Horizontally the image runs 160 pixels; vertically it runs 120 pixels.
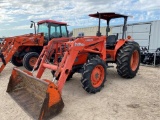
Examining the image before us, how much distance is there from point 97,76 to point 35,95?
1702 millimetres

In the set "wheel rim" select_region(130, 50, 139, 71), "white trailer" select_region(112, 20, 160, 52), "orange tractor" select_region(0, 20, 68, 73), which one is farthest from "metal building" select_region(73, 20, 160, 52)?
"wheel rim" select_region(130, 50, 139, 71)

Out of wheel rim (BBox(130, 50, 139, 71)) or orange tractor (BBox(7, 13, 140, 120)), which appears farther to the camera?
wheel rim (BBox(130, 50, 139, 71))

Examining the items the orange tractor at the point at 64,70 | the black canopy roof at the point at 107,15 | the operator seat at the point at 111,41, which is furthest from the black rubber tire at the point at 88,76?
the black canopy roof at the point at 107,15

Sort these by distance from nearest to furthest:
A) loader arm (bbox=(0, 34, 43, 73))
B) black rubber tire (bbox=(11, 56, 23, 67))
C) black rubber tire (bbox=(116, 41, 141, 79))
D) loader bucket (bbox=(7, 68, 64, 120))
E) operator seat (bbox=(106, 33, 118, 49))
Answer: loader bucket (bbox=(7, 68, 64, 120)) < black rubber tire (bbox=(116, 41, 141, 79)) < operator seat (bbox=(106, 33, 118, 49)) < loader arm (bbox=(0, 34, 43, 73)) < black rubber tire (bbox=(11, 56, 23, 67))

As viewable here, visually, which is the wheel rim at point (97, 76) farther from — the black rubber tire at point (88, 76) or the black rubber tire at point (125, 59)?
the black rubber tire at point (125, 59)

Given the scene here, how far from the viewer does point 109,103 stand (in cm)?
424

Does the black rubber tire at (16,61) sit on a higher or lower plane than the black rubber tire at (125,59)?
lower

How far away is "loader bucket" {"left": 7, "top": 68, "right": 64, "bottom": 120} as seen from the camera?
11.2 ft

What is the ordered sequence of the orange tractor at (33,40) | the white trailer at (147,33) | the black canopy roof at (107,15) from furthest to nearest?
the white trailer at (147,33) → the orange tractor at (33,40) → the black canopy roof at (107,15)

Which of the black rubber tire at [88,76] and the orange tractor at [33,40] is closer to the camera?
the black rubber tire at [88,76]

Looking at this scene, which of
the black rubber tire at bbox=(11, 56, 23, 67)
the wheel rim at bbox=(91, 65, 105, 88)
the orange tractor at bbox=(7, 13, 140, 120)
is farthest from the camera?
the black rubber tire at bbox=(11, 56, 23, 67)

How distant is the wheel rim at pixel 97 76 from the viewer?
472cm

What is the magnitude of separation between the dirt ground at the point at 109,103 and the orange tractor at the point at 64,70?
0.68 ft

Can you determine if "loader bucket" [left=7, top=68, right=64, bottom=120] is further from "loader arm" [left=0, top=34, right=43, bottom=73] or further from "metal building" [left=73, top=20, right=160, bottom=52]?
"metal building" [left=73, top=20, right=160, bottom=52]
